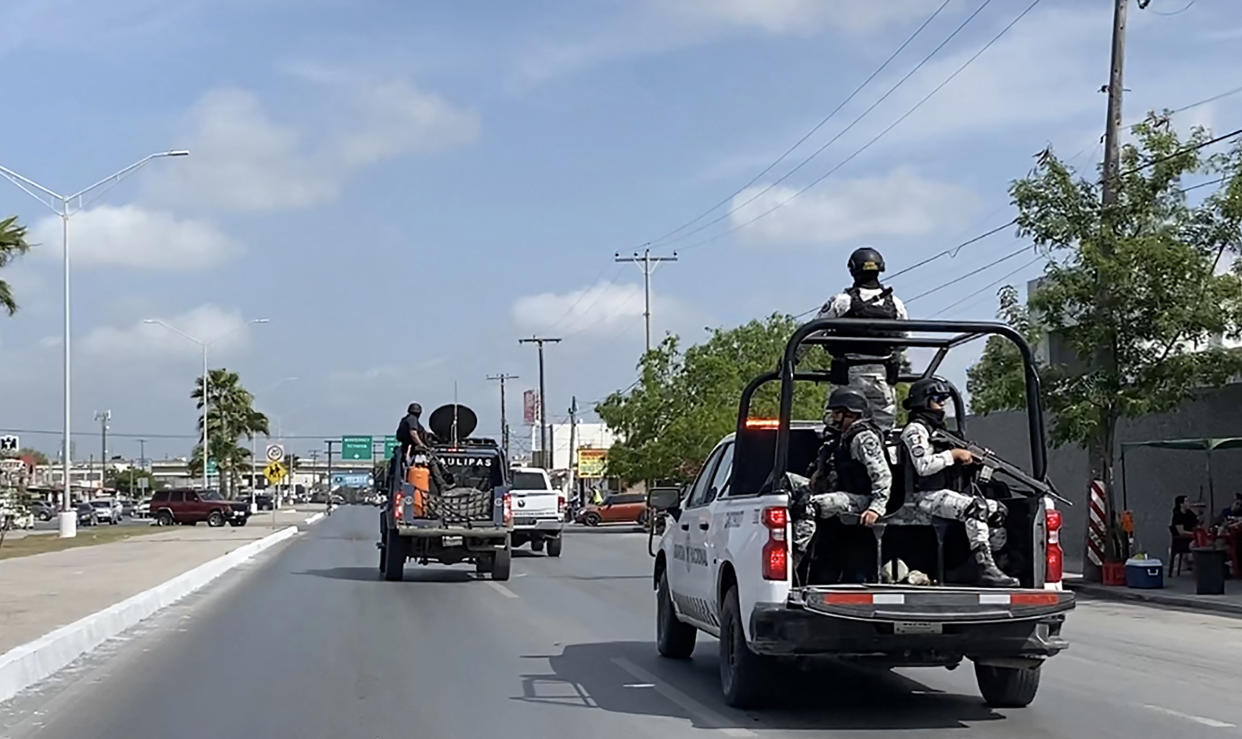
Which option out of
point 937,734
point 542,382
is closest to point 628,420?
point 542,382

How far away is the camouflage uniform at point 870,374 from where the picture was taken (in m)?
11.2

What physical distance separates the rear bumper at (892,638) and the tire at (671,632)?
151 inches

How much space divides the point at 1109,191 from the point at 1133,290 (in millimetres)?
1940


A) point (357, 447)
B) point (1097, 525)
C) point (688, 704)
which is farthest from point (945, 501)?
point (357, 447)

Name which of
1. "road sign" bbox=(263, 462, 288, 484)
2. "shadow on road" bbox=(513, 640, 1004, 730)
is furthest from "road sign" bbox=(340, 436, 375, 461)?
"shadow on road" bbox=(513, 640, 1004, 730)

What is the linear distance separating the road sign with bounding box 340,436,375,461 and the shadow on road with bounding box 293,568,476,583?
8368 centimetres

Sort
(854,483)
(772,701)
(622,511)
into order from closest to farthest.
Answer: (854,483) → (772,701) → (622,511)

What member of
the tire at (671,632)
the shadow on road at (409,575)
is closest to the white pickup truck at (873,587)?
the tire at (671,632)

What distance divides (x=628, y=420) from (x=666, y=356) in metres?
3.54

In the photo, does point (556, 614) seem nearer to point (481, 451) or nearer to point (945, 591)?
point (481, 451)

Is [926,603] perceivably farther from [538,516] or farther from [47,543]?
[47,543]

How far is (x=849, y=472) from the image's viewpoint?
33.6 feet

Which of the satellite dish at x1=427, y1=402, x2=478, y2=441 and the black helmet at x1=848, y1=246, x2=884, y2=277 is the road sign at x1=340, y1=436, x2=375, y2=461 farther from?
the black helmet at x1=848, y1=246, x2=884, y2=277

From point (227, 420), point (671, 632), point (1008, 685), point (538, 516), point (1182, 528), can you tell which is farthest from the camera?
point (227, 420)
